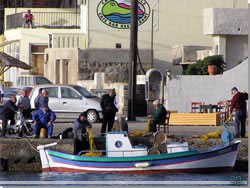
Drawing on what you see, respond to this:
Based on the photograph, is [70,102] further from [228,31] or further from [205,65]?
[228,31]

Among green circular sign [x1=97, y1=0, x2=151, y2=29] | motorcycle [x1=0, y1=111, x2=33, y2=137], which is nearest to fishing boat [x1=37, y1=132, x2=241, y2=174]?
motorcycle [x1=0, y1=111, x2=33, y2=137]

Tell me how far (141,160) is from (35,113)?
376 centimetres

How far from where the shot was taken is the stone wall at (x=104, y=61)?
44688 mm

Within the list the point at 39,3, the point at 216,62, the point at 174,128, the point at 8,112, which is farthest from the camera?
the point at 39,3

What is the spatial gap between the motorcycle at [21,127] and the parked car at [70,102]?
202 inches

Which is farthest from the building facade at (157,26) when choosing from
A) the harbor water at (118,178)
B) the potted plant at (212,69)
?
the harbor water at (118,178)

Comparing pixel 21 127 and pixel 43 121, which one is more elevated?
pixel 43 121

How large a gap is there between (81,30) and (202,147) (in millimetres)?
21138

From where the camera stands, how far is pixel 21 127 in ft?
95.0

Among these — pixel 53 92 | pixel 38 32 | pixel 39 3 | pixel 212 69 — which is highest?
pixel 39 3

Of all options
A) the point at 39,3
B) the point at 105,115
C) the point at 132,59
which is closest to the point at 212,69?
the point at 132,59

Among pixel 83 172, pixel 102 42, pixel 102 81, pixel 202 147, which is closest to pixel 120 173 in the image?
pixel 83 172

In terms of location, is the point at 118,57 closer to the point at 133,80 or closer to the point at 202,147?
the point at 133,80

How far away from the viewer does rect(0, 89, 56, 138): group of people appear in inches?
1112
